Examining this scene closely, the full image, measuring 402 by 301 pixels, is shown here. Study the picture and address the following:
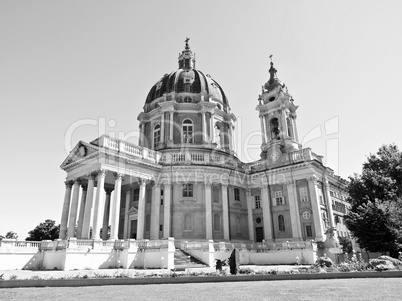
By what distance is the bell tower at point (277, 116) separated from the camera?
42.7 m

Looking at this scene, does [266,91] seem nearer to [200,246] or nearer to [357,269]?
[200,246]

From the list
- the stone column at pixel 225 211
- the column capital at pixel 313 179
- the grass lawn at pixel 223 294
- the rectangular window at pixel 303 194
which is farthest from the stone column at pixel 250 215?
the grass lawn at pixel 223 294

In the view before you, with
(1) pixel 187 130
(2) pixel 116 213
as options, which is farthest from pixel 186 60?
(2) pixel 116 213

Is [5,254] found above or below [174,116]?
below

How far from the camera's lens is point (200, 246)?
2912 centimetres

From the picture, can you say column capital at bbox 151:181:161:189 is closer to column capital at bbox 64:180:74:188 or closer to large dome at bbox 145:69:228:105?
column capital at bbox 64:180:74:188

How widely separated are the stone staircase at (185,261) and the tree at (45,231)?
153 feet

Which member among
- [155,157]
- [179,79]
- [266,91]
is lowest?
[155,157]

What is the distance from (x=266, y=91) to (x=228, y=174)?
1571 cm

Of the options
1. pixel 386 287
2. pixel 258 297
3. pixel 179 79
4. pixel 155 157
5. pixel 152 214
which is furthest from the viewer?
pixel 179 79

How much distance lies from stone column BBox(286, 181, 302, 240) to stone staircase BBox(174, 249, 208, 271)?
12940mm

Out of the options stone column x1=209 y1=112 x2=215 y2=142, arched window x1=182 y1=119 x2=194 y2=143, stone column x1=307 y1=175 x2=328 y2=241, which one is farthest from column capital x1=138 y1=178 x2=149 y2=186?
stone column x1=307 y1=175 x2=328 y2=241

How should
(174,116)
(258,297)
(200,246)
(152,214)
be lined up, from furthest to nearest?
1. (174,116)
2. (152,214)
3. (200,246)
4. (258,297)

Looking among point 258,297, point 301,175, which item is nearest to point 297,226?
point 301,175
